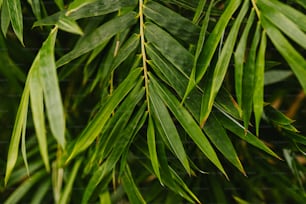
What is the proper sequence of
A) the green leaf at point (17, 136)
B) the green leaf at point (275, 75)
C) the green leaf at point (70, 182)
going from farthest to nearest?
1. the green leaf at point (275, 75)
2. the green leaf at point (70, 182)
3. the green leaf at point (17, 136)

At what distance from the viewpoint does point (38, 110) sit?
0.60m

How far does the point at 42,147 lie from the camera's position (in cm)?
57

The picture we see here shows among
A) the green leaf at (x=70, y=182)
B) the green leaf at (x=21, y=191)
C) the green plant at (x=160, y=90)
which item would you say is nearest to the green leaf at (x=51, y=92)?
the green plant at (x=160, y=90)

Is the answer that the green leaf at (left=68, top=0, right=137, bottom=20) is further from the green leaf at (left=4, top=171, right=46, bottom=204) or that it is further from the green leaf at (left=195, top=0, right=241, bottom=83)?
the green leaf at (left=4, top=171, right=46, bottom=204)

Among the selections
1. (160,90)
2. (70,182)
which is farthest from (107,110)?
(70,182)

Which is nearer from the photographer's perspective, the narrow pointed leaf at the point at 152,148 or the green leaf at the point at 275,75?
the narrow pointed leaf at the point at 152,148

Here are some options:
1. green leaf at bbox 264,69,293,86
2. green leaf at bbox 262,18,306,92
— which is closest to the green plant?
green leaf at bbox 262,18,306,92

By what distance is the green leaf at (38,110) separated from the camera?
569 mm

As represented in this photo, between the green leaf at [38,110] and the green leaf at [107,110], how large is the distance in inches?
4.7

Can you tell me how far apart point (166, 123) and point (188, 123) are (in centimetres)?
3

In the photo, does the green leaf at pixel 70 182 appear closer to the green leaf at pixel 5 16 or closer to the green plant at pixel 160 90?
the green plant at pixel 160 90

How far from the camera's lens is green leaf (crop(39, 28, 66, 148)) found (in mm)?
560

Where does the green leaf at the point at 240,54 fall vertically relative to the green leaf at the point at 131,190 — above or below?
above

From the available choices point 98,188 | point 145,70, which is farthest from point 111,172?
point 145,70
